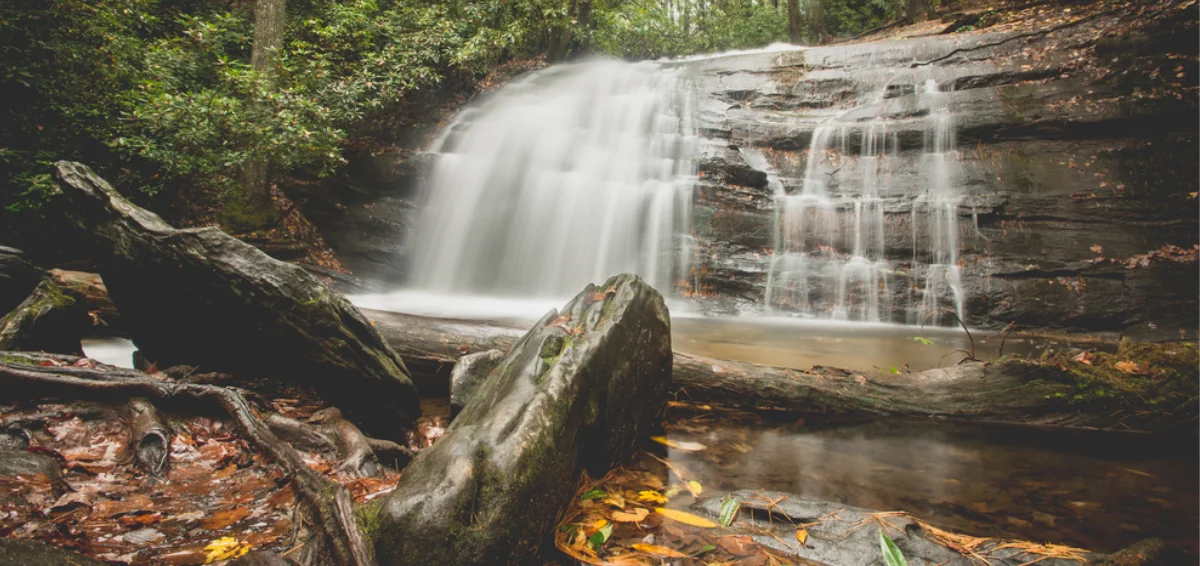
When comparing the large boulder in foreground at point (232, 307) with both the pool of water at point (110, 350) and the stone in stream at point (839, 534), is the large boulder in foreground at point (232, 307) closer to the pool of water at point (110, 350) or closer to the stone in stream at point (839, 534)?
the pool of water at point (110, 350)

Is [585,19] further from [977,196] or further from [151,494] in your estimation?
[151,494]

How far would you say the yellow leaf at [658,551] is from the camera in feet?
6.47

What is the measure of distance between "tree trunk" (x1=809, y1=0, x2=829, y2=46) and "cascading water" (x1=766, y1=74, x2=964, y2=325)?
34.9 ft

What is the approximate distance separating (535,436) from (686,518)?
31.1 inches

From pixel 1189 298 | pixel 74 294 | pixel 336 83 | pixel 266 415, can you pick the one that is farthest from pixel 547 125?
pixel 1189 298

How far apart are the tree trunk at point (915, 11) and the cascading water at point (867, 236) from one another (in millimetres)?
7054

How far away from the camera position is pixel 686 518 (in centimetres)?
227

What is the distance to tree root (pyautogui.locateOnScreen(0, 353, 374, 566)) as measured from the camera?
1.86 meters

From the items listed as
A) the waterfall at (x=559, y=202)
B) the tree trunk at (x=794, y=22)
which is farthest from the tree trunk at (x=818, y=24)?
the waterfall at (x=559, y=202)

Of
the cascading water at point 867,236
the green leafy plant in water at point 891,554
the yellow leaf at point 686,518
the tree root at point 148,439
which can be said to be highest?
the cascading water at point 867,236

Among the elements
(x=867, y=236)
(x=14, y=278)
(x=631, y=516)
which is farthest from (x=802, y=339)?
(x=14, y=278)

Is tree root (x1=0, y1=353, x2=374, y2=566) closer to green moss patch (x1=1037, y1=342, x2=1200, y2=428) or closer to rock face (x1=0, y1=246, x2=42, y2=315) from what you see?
rock face (x1=0, y1=246, x2=42, y2=315)

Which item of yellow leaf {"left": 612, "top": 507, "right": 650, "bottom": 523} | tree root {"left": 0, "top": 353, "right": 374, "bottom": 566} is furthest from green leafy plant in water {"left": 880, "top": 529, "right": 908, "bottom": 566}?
tree root {"left": 0, "top": 353, "right": 374, "bottom": 566}

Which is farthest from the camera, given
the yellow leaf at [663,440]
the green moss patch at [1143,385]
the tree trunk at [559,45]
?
the tree trunk at [559,45]
